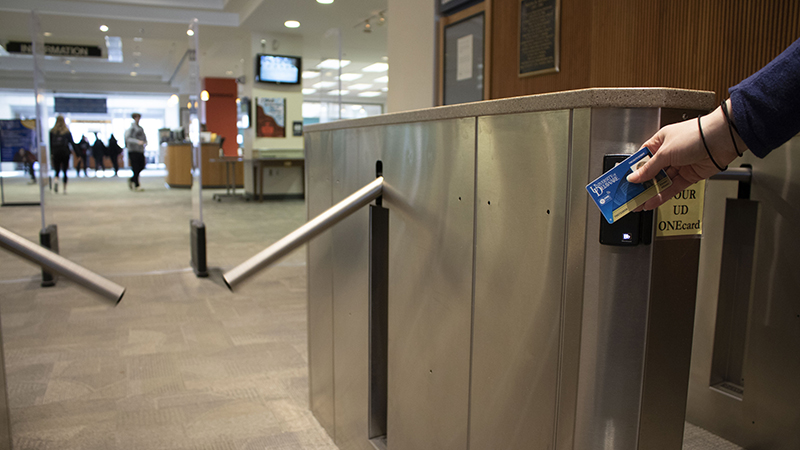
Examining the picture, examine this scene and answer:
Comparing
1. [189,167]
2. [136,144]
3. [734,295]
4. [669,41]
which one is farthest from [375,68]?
[734,295]

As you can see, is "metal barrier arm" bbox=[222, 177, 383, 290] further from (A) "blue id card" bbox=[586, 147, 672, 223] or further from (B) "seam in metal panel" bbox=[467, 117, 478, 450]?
(A) "blue id card" bbox=[586, 147, 672, 223]

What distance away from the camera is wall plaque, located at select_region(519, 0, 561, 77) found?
247cm

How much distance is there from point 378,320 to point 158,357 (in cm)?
153

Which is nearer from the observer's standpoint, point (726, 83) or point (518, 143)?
point (518, 143)

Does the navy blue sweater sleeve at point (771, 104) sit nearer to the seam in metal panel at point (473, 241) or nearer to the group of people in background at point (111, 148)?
the seam in metal panel at point (473, 241)

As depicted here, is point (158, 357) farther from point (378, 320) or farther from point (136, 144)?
point (136, 144)

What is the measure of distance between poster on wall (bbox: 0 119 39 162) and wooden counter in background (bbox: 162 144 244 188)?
591 centimetres

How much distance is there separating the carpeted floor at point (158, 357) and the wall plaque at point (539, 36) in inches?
67.2

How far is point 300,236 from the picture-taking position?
1425 millimetres

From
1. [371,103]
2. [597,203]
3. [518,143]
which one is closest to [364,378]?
[518,143]

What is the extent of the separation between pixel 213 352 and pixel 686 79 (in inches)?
92.4

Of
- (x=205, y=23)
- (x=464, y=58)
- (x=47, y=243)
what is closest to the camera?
(x=464, y=58)

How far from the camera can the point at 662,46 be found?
79.2 inches

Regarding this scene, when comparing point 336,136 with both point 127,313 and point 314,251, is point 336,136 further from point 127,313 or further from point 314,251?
point 127,313
